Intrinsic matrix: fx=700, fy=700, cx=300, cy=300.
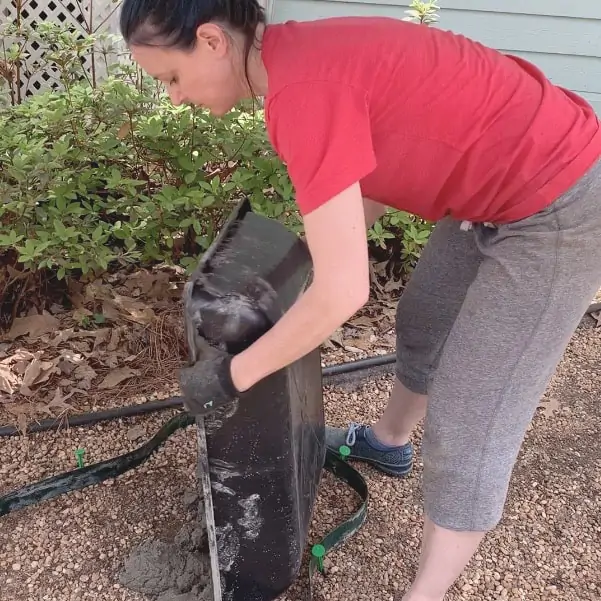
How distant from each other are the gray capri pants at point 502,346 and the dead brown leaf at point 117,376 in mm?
1425

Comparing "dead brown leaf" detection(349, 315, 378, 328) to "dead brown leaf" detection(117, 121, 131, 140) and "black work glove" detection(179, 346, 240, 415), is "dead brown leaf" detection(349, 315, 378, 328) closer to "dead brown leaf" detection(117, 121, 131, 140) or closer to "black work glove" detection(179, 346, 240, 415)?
"dead brown leaf" detection(117, 121, 131, 140)

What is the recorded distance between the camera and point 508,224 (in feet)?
4.65

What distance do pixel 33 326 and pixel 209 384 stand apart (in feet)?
5.79

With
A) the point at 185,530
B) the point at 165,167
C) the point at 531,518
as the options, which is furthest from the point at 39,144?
the point at 531,518

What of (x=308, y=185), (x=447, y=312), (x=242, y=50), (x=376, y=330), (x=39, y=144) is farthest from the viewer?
(x=376, y=330)

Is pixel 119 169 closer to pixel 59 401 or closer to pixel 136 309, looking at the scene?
pixel 136 309

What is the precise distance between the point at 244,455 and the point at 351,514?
787 millimetres

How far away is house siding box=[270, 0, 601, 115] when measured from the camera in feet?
14.5

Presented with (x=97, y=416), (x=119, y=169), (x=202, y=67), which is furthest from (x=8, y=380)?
(x=202, y=67)

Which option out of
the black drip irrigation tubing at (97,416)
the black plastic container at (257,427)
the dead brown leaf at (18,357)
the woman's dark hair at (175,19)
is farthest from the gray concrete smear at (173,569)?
the woman's dark hair at (175,19)

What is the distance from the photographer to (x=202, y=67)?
1.22m

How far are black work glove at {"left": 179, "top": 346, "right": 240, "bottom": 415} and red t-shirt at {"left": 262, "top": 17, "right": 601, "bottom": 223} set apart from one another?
0.36 metres

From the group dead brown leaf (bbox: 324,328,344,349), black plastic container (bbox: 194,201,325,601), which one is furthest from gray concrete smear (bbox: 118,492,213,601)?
dead brown leaf (bbox: 324,328,344,349)

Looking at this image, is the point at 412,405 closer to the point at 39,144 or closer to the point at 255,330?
the point at 255,330
